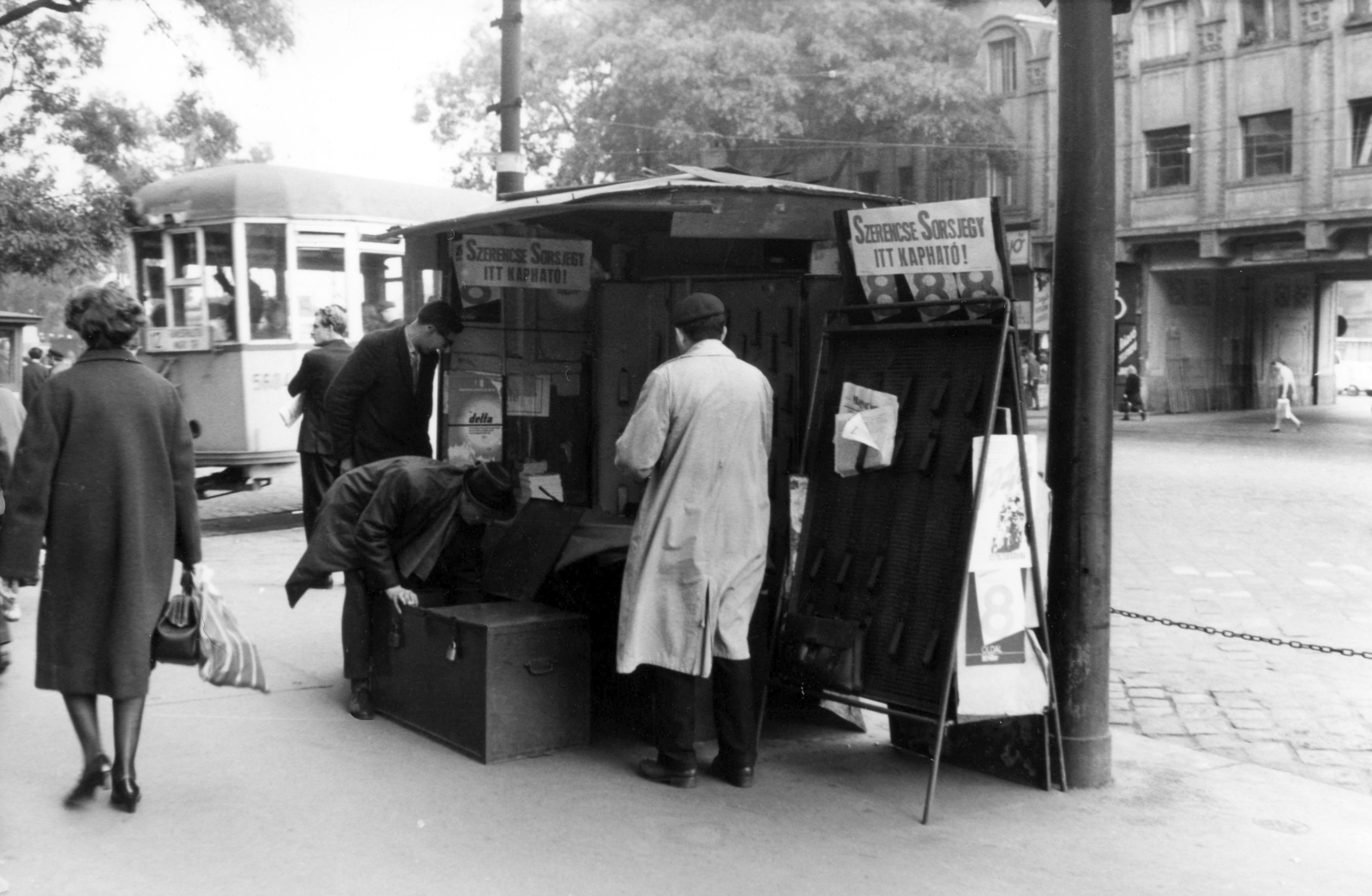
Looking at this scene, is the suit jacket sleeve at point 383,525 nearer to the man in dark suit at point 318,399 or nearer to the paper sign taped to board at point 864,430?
the paper sign taped to board at point 864,430

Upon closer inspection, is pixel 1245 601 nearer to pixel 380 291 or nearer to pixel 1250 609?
pixel 1250 609

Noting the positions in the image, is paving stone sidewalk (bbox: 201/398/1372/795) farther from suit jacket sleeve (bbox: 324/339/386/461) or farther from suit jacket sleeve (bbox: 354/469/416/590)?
suit jacket sleeve (bbox: 324/339/386/461)

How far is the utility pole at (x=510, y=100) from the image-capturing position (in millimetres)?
11688

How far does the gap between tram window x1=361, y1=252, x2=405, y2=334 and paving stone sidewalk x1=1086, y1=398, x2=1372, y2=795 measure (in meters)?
7.12

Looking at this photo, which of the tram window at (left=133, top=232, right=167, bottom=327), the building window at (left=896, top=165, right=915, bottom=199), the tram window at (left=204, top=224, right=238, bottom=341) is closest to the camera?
the tram window at (left=204, top=224, right=238, bottom=341)

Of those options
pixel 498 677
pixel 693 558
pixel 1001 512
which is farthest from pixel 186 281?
pixel 1001 512

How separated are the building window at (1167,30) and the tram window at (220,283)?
28.8 meters

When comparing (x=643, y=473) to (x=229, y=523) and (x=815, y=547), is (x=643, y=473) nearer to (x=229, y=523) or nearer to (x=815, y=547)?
(x=815, y=547)

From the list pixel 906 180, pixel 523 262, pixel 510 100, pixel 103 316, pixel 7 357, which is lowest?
pixel 7 357

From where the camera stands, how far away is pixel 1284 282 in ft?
133

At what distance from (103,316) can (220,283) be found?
8.73 metres

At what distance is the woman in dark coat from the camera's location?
4605 millimetres

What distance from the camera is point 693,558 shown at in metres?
5.07

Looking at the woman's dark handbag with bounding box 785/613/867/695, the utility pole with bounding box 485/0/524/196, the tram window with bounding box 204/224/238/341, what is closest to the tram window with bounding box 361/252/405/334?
the tram window with bounding box 204/224/238/341
